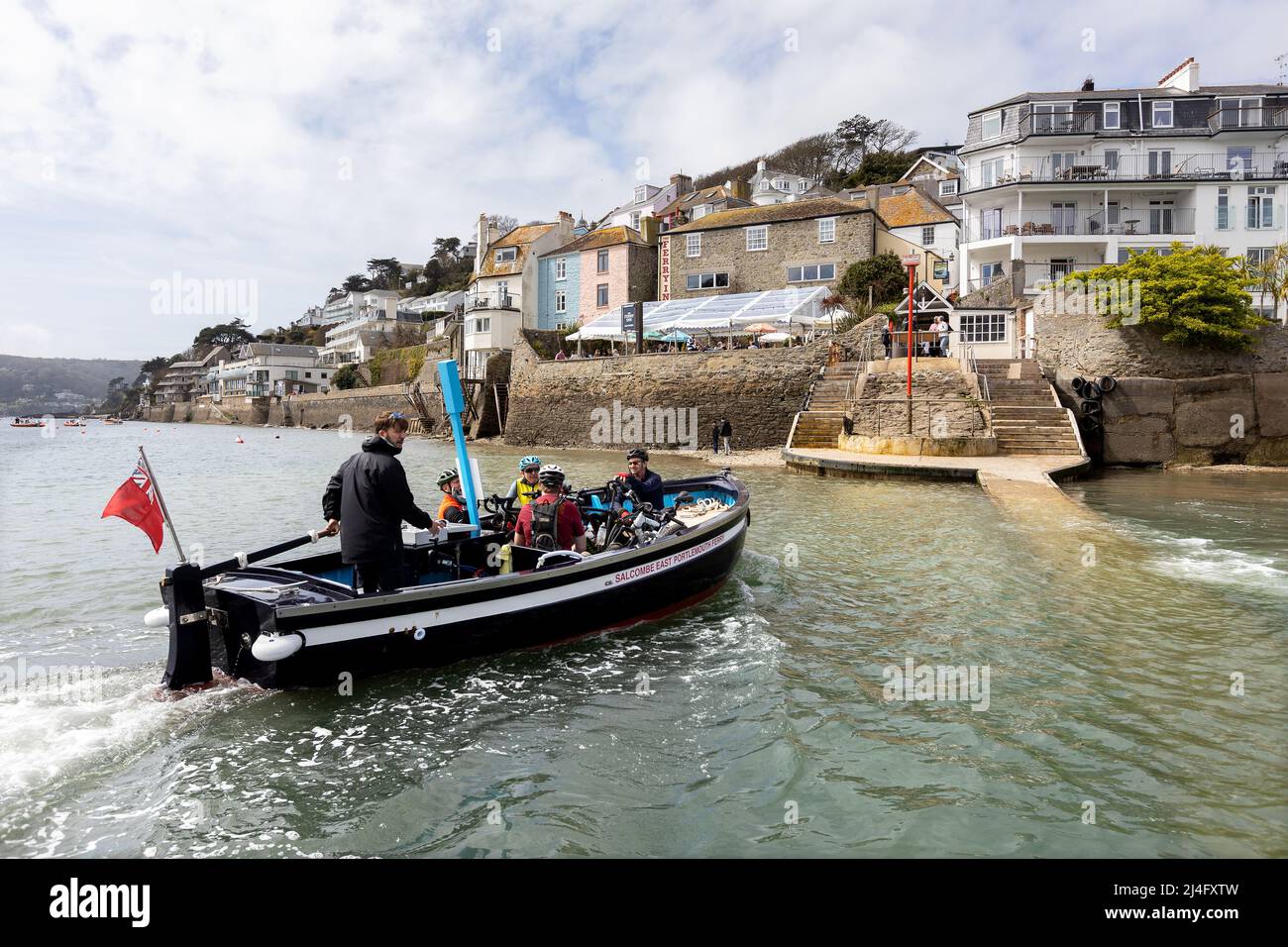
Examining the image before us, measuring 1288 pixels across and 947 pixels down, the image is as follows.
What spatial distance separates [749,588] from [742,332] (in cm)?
2800

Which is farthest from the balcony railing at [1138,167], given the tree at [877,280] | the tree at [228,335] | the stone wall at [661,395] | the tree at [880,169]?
the tree at [228,335]

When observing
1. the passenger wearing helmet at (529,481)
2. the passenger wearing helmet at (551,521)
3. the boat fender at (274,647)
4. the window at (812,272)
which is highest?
the window at (812,272)

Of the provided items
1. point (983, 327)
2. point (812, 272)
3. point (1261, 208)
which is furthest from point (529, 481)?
point (1261, 208)

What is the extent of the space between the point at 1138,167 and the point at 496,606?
126 feet

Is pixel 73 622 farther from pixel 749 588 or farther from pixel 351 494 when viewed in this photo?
pixel 749 588

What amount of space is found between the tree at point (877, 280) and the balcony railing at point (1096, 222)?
4287 mm

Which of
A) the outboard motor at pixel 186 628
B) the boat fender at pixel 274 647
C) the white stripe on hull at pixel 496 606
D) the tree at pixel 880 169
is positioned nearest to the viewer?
the boat fender at pixel 274 647

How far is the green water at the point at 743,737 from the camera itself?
4.57 m

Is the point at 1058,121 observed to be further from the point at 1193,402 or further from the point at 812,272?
the point at 1193,402

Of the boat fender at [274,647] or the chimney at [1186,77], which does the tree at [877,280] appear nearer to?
the chimney at [1186,77]

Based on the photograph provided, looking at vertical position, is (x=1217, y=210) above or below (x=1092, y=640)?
above

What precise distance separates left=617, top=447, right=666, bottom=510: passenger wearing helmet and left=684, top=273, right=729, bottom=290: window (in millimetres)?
34888
